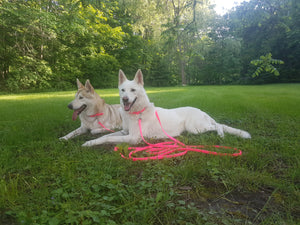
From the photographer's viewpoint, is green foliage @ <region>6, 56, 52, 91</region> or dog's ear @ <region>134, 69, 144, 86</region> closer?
dog's ear @ <region>134, 69, 144, 86</region>

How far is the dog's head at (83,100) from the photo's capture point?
452cm

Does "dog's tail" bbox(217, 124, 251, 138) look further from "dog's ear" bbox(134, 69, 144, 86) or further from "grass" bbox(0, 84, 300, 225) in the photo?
"dog's ear" bbox(134, 69, 144, 86)

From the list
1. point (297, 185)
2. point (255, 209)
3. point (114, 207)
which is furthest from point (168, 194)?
point (297, 185)

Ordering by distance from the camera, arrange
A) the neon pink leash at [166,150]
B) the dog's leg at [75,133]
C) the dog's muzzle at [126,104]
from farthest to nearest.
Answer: the dog's leg at [75,133], the dog's muzzle at [126,104], the neon pink leash at [166,150]

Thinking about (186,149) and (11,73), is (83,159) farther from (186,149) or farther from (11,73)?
(11,73)

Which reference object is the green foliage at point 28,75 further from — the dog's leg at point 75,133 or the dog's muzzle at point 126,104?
the dog's muzzle at point 126,104

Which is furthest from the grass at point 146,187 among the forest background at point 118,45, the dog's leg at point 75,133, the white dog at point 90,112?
the forest background at point 118,45

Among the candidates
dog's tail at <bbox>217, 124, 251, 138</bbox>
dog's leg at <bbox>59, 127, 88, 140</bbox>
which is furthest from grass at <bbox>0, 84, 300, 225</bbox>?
dog's leg at <bbox>59, 127, 88, 140</bbox>

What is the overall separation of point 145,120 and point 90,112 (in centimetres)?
168

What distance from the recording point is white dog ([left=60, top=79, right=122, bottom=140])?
457cm

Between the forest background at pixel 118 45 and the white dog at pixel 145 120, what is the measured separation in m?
2.35

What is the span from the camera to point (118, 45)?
2605 centimetres

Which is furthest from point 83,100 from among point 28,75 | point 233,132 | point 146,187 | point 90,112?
point 28,75

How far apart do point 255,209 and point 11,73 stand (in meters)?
23.3
